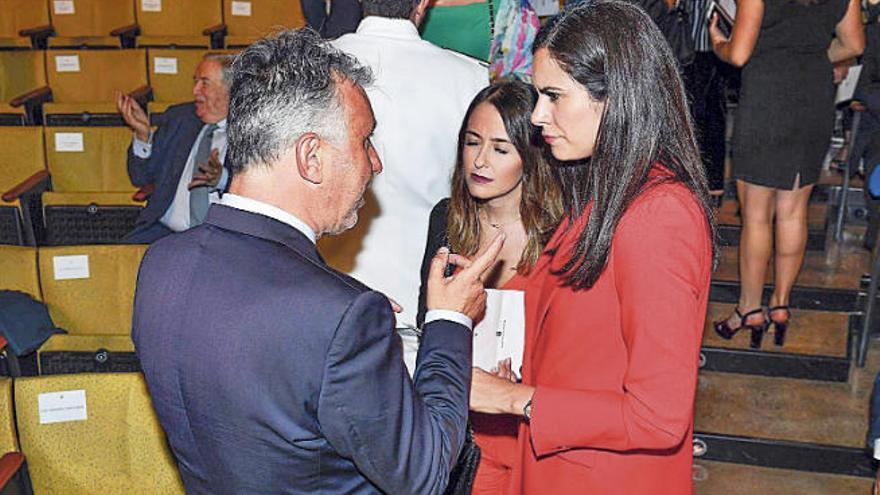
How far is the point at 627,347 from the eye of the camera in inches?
51.6

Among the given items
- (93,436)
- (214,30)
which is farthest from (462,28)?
(214,30)

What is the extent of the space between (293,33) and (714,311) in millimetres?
2724

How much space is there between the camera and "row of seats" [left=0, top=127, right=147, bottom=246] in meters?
3.73

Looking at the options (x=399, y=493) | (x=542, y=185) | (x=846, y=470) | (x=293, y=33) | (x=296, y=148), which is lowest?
(x=846, y=470)

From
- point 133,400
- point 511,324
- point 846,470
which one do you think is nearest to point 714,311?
point 846,470

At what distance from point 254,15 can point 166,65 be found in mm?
1235

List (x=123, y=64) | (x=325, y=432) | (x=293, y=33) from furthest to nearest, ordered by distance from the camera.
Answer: (x=123, y=64), (x=293, y=33), (x=325, y=432)

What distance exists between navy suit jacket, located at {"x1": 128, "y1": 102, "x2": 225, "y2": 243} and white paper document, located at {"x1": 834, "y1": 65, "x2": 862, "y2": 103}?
2.77m

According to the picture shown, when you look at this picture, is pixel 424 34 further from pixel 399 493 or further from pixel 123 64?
pixel 123 64

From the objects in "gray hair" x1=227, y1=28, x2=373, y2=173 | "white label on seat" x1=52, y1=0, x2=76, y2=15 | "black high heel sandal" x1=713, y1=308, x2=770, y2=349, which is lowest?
"black high heel sandal" x1=713, y1=308, x2=770, y2=349

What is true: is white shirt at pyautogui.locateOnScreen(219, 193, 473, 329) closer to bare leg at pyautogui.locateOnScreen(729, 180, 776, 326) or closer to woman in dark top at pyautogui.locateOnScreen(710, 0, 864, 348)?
woman in dark top at pyautogui.locateOnScreen(710, 0, 864, 348)

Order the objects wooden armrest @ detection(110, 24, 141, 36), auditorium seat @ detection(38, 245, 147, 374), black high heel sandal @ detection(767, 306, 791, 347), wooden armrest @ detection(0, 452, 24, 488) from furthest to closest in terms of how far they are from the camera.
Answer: wooden armrest @ detection(110, 24, 141, 36) < black high heel sandal @ detection(767, 306, 791, 347) < auditorium seat @ detection(38, 245, 147, 374) < wooden armrest @ detection(0, 452, 24, 488)

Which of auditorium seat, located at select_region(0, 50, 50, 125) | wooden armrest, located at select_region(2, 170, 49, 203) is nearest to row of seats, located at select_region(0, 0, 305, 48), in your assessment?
auditorium seat, located at select_region(0, 50, 50, 125)

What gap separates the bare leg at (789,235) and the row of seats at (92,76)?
142 inches
